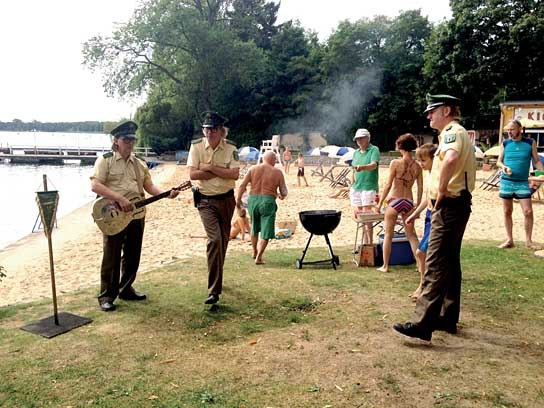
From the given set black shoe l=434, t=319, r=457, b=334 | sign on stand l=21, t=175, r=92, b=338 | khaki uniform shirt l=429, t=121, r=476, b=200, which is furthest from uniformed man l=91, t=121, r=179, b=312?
black shoe l=434, t=319, r=457, b=334

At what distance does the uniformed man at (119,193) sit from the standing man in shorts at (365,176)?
3.22 m

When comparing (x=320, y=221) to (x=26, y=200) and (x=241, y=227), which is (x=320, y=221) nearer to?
(x=241, y=227)

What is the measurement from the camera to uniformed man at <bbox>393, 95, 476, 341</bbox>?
12.7ft

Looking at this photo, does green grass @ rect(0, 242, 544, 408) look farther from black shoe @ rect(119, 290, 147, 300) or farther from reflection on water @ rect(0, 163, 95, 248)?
reflection on water @ rect(0, 163, 95, 248)

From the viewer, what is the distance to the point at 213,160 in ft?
17.2

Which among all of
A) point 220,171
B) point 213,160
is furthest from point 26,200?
point 220,171

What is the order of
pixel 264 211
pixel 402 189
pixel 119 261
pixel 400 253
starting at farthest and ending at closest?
pixel 264 211, pixel 400 253, pixel 402 189, pixel 119 261

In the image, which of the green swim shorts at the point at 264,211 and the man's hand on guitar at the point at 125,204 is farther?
the green swim shorts at the point at 264,211

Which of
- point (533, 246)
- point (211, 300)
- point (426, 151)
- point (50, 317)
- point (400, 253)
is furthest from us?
point (533, 246)

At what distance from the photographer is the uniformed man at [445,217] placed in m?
3.87

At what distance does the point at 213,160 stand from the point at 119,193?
1.05 metres

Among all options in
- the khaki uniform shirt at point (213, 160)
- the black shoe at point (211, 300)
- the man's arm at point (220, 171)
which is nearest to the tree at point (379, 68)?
the khaki uniform shirt at point (213, 160)

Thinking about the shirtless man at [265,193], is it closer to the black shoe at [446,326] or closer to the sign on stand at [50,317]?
the sign on stand at [50,317]

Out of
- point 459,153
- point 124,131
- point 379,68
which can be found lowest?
point 459,153
